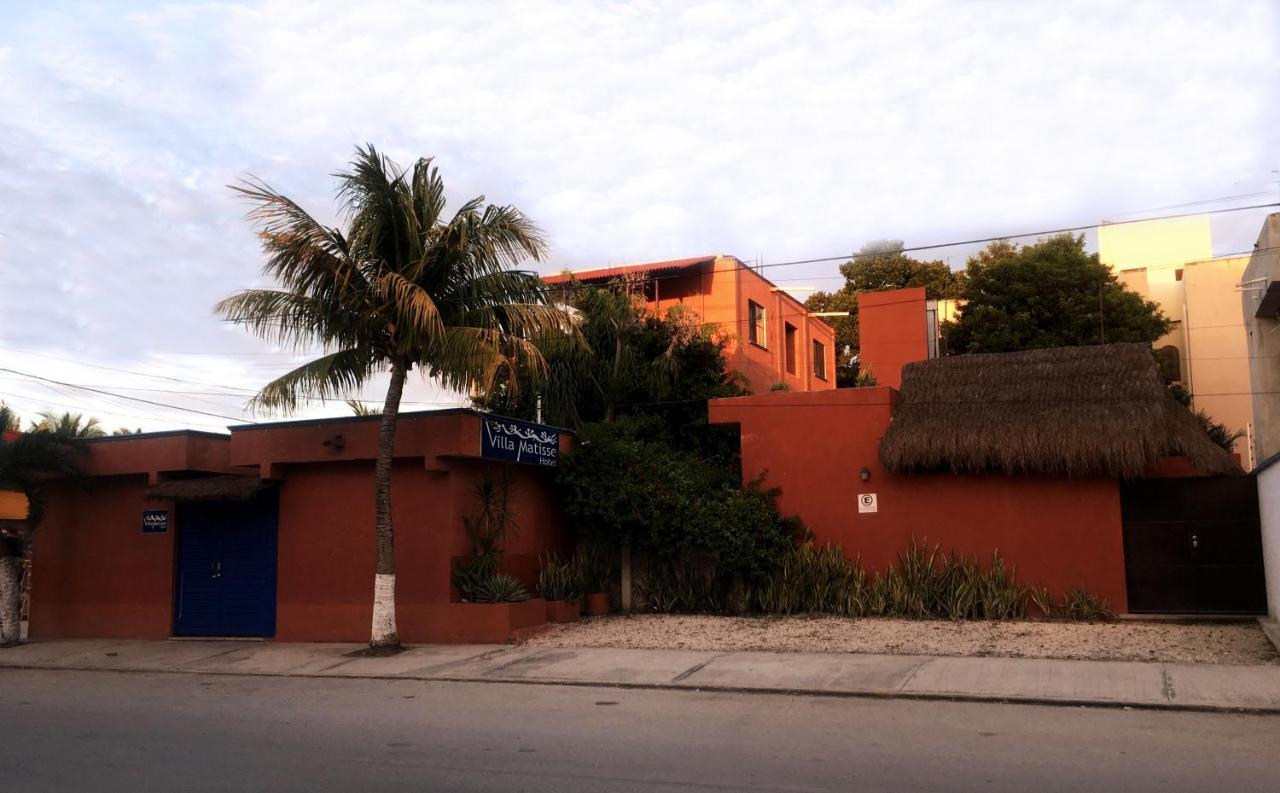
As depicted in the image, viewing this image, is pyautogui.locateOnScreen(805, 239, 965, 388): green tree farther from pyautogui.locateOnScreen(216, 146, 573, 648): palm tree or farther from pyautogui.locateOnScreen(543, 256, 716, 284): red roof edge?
pyautogui.locateOnScreen(216, 146, 573, 648): palm tree

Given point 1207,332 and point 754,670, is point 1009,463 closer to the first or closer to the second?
point 754,670

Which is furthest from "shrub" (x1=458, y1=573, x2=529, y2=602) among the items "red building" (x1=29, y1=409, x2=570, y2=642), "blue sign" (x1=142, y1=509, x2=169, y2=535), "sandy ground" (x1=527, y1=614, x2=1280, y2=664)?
"blue sign" (x1=142, y1=509, x2=169, y2=535)

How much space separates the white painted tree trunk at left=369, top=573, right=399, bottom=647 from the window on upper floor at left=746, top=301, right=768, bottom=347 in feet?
51.1

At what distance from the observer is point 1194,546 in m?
15.5

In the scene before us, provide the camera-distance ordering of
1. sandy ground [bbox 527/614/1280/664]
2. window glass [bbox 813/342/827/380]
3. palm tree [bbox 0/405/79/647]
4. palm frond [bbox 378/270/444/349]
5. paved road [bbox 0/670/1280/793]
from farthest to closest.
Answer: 1. window glass [bbox 813/342/827/380]
2. palm tree [bbox 0/405/79/647]
3. palm frond [bbox 378/270/444/349]
4. sandy ground [bbox 527/614/1280/664]
5. paved road [bbox 0/670/1280/793]

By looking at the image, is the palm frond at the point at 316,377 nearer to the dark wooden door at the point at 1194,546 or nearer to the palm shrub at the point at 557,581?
the palm shrub at the point at 557,581

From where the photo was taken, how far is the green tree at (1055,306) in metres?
33.6

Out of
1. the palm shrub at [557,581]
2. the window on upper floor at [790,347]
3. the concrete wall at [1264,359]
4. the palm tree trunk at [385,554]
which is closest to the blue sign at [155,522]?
the palm tree trunk at [385,554]

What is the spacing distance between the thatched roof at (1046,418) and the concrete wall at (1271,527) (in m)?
0.91

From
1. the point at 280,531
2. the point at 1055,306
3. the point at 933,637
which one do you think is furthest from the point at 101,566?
the point at 1055,306

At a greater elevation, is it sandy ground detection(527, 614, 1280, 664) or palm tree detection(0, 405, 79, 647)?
palm tree detection(0, 405, 79, 647)

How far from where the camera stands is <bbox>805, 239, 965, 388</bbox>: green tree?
43.9 m

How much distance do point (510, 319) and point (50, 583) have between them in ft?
36.8

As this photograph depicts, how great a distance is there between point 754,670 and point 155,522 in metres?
12.2
